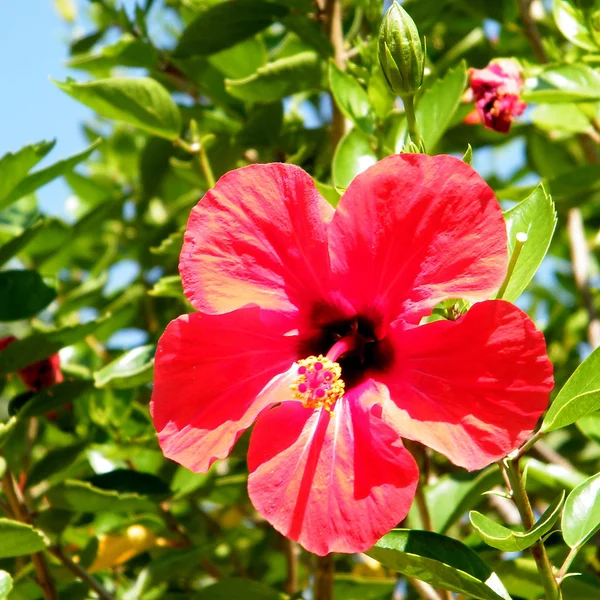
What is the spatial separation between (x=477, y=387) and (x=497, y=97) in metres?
0.73

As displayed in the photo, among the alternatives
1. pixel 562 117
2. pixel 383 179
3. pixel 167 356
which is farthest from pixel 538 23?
pixel 167 356

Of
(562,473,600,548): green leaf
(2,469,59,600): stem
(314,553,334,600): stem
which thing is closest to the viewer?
(562,473,600,548): green leaf

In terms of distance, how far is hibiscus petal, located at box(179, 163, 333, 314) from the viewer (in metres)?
1.29

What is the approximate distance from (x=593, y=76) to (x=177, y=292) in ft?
3.16

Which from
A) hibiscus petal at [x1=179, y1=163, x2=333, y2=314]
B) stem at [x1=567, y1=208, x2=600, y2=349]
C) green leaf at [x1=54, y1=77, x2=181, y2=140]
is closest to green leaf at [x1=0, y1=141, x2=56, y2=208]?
green leaf at [x1=54, y1=77, x2=181, y2=140]

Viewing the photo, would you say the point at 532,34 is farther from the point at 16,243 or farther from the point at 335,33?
the point at 16,243

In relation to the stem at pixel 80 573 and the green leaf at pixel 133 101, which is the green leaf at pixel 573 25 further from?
the stem at pixel 80 573

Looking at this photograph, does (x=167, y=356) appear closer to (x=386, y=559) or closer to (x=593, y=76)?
(x=386, y=559)

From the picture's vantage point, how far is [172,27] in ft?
9.89

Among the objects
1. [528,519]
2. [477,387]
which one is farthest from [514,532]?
[477,387]

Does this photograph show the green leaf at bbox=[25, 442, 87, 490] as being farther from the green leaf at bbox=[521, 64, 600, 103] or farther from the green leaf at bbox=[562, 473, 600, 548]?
the green leaf at bbox=[521, 64, 600, 103]

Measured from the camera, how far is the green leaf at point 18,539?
1.48 metres

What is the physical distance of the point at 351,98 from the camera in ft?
5.55

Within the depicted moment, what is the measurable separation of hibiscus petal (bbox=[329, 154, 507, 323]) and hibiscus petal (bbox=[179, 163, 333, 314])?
48 mm
